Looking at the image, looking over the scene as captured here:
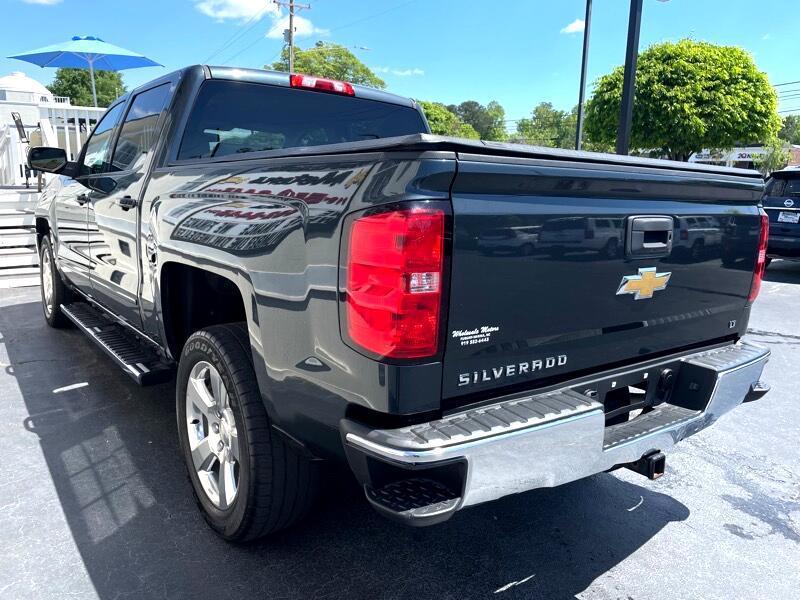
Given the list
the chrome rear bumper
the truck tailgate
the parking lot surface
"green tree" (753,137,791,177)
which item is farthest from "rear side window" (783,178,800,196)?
"green tree" (753,137,791,177)

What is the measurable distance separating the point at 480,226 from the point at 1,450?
315cm

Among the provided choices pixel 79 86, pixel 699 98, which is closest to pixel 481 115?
pixel 79 86

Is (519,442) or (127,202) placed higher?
(127,202)

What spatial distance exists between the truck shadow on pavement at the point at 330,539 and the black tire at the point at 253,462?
0.20 meters

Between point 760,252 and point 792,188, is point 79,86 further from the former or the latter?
point 760,252

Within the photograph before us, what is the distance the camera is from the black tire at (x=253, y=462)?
90.8 inches

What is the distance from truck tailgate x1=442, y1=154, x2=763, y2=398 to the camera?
6.06 feet

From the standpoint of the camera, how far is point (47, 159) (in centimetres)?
426

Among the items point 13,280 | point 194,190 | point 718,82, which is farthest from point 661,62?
point 194,190

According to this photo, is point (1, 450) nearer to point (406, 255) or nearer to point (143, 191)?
point (143, 191)

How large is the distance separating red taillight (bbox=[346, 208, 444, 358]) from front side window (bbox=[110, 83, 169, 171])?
2.17 meters

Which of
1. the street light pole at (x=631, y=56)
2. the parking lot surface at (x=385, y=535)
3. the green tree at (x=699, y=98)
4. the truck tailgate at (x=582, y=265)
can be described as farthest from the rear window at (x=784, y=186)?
the green tree at (x=699, y=98)

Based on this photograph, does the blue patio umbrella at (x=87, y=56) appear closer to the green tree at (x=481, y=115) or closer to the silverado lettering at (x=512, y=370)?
the silverado lettering at (x=512, y=370)

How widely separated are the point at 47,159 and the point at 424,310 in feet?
12.2
